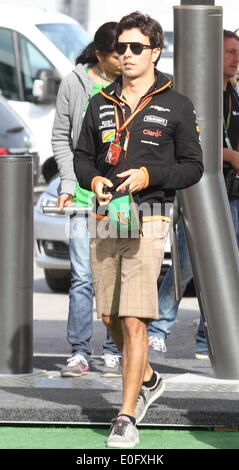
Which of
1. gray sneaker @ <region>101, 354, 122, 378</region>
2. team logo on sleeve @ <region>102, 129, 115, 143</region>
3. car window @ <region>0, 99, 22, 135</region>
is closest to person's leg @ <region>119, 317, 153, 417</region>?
team logo on sleeve @ <region>102, 129, 115, 143</region>

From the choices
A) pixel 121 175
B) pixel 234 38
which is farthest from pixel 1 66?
pixel 121 175

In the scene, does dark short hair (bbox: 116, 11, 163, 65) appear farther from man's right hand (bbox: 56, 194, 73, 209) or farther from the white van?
the white van

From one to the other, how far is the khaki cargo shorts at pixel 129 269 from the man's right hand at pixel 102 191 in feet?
0.50

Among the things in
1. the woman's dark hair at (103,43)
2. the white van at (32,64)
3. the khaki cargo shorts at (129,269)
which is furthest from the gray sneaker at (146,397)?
the white van at (32,64)

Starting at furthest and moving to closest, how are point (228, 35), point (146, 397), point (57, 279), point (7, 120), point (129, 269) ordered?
point (7, 120) → point (57, 279) → point (228, 35) → point (146, 397) → point (129, 269)

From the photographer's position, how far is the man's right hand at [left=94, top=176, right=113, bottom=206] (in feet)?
21.8

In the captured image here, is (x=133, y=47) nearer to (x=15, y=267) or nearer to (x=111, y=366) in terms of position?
(x=15, y=267)

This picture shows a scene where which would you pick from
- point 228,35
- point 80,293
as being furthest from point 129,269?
point 228,35

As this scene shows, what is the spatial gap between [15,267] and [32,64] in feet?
39.9

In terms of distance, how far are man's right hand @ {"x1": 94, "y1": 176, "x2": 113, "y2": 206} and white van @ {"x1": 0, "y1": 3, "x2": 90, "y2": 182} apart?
509 inches

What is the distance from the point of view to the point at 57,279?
13.7 meters

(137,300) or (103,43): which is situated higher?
(103,43)

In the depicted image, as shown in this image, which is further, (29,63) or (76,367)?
Result: (29,63)

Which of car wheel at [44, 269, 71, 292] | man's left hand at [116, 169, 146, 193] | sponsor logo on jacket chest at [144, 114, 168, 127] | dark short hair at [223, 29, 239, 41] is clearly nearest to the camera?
man's left hand at [116, 169, 146, 193]
